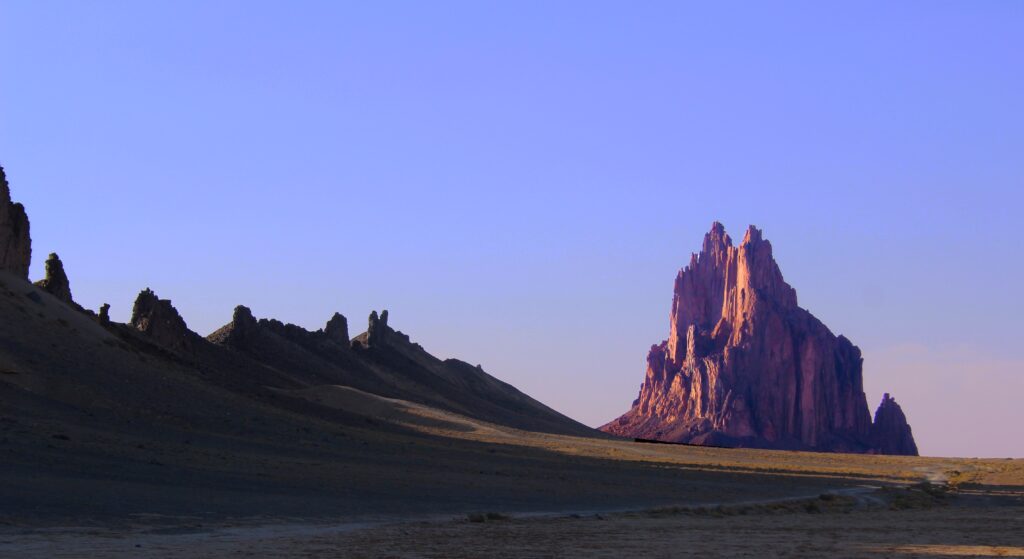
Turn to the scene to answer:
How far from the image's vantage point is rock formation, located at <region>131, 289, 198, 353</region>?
284 ft

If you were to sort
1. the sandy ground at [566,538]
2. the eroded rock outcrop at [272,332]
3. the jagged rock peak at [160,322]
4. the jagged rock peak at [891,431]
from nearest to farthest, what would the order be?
the sandy ground at [566,538] < the jagged rock peak at [160,322] < the eroded rock outcrop at [272,332] < the jagged rock peak at [891,431]

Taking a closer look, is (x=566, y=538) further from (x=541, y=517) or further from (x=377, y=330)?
(x=377, y=330)

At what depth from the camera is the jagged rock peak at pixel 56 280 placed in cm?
7425

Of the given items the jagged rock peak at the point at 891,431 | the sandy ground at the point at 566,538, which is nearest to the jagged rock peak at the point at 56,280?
the sandy ground at the point at 566,538

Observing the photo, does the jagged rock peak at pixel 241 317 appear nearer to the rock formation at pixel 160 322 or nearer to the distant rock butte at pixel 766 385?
the rock formation at pixel 160 322

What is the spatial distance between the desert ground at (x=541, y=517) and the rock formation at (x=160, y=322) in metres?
29.7

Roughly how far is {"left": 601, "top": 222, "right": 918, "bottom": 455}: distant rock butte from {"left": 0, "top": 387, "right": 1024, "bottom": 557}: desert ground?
349ft

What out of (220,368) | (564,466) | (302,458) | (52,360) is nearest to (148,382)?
(52,360)

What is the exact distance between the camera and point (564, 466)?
60375 mm

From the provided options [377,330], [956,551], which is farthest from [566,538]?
[377,330]

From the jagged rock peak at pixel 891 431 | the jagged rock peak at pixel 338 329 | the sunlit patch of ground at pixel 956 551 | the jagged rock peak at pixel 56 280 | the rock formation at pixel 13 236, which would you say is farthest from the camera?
the jagged rock peak at pixel 891 431

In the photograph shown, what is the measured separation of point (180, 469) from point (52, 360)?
1781 centimetres

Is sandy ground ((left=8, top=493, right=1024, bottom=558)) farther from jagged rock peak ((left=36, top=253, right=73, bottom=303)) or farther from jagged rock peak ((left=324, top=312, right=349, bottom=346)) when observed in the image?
jagged rock peak ((left=324, top=312, right=349, bottom=346))

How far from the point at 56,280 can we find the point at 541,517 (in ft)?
168
